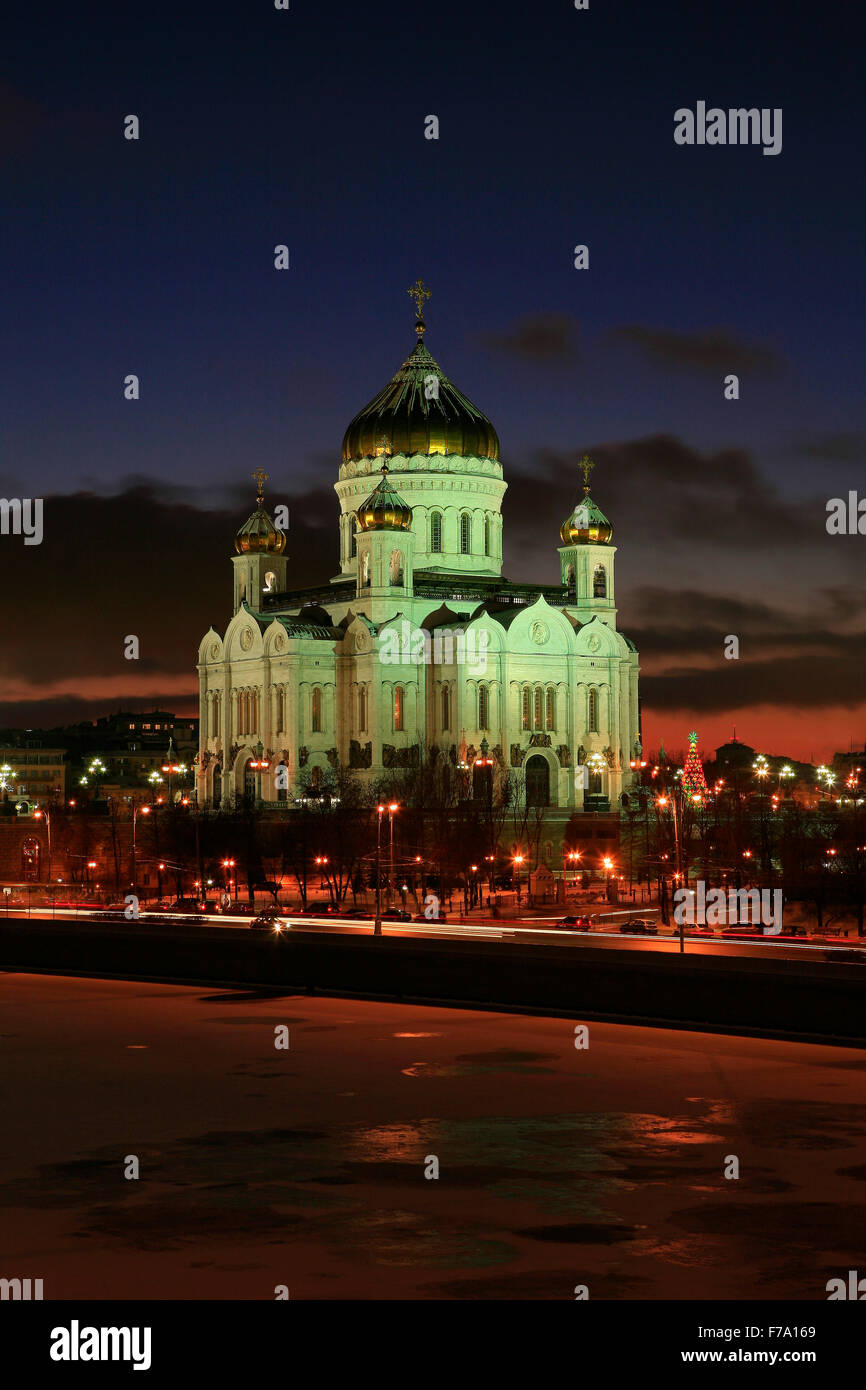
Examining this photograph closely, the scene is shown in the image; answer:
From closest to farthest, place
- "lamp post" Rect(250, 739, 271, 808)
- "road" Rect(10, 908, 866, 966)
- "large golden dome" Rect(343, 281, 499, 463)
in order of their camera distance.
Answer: "road" Rect(10, 908, 866, 966) → "lamp post" Rect(250, 739, 271, 808) → "large golden dome" Rect(343, 281, 499, 463)

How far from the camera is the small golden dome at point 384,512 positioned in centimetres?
10119

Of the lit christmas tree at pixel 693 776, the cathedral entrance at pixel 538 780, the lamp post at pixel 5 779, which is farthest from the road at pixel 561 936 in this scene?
the lamp post at pixel 5 779

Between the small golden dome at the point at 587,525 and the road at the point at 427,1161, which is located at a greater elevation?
the small golden dome at the point at 587,525

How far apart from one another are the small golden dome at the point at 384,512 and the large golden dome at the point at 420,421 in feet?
20.8

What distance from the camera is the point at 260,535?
4560 inches

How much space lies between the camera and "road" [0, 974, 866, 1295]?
823 inches

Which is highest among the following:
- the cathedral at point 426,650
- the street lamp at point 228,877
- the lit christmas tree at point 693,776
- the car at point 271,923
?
the cathedral at point 426,650

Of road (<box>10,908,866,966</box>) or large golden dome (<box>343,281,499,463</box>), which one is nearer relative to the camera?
road (<box>10,908,866,966</box>)

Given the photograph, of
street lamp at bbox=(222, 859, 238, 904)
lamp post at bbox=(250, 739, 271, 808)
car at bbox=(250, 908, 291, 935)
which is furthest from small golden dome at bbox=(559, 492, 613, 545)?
car at bbox=(250, 908, 291, 935)

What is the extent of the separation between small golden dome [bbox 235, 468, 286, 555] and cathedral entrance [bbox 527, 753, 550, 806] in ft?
76.8

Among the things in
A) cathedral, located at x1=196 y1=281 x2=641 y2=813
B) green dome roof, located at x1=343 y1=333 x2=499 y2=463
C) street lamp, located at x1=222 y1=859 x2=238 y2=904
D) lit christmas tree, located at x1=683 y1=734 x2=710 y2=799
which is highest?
green dome roof, located at x1=343 y1=333 x2=499 y2=463

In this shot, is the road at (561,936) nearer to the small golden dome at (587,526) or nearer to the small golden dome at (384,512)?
the small golden dome at (384,512)

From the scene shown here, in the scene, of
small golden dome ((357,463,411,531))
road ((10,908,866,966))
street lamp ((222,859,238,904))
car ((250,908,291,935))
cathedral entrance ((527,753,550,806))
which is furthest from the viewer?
cathedral entrance ((527,753,550,806))

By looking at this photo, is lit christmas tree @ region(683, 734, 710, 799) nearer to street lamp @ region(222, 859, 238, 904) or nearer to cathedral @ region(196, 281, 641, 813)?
cathedral @ region(196, 281, 641, 813)
